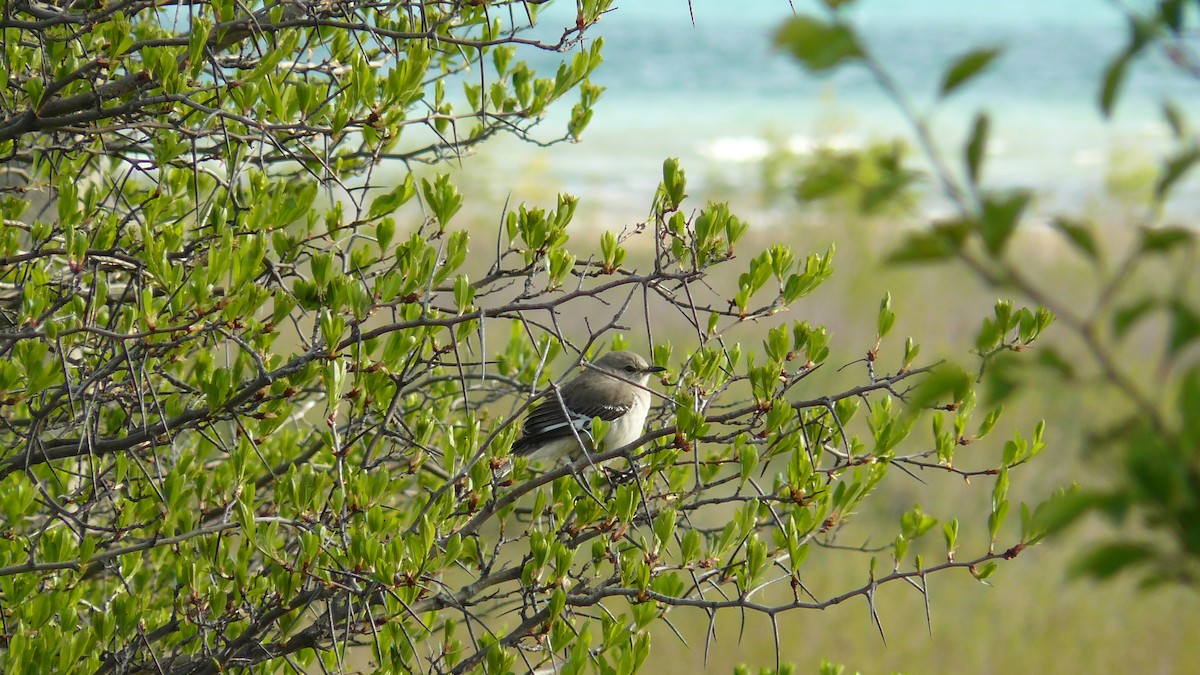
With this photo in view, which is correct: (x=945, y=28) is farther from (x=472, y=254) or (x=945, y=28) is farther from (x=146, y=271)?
(x=146, y=271)

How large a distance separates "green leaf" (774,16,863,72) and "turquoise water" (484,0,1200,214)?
1716 centimetres

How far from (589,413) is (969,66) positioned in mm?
6009

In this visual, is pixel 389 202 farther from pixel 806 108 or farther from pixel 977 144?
pixel 806 108

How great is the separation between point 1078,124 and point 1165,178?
136ft

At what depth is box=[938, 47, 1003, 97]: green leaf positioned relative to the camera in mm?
1017

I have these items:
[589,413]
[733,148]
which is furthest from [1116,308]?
[733,148]

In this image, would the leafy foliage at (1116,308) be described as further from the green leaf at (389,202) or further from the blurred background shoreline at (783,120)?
the blurred background shoreline at (783,120)

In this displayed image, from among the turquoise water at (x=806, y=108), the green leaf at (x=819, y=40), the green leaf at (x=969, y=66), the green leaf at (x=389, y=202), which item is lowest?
the turquoise water at (x=806, y=108)

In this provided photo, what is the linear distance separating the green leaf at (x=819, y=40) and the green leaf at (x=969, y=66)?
3.3 inches

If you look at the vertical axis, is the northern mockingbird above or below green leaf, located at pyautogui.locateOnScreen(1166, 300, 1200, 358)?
below

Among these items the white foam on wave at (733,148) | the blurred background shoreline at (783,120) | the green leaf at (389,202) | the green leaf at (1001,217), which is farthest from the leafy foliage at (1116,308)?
the white foam on wave at (733,148)

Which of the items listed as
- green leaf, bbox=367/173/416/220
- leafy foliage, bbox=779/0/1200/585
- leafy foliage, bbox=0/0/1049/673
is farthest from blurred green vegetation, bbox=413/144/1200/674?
leafy foliage, bbox=779/0/1200/585

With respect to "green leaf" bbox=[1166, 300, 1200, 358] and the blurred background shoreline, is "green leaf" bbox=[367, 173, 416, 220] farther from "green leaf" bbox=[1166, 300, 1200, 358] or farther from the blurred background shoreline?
the blurred background shoreline

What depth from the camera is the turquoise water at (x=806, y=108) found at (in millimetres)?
28422
